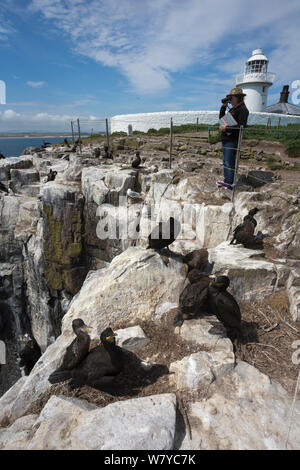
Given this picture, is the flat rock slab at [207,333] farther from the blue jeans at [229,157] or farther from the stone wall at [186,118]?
the stone wall at [186,118]

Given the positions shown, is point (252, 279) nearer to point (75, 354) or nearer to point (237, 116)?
point (75, 354)

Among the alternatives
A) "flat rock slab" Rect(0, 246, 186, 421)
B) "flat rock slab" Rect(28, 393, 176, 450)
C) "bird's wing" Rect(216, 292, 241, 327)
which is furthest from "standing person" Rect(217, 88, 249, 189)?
Answer: "flat rock slab" Rect(28, 393, 176, 450)

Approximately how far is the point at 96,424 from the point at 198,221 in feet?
19.4

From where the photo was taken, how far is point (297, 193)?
7.17 m

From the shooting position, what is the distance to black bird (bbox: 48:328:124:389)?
3158 mm

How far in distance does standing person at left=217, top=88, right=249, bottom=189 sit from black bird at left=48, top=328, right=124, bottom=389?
226 inches

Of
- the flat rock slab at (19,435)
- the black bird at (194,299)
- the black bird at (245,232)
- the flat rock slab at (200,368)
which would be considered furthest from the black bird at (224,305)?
the flat rock slab at (19,435)

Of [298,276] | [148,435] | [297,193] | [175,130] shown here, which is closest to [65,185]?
[297,193]

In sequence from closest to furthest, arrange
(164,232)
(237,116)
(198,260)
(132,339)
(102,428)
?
(102,428) → (132,339) → (164,232) → (198,260) → (237,116)

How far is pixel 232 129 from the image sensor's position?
7352 millimetres

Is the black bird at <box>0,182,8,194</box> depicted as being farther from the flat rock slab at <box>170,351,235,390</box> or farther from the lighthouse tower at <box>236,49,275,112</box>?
the lighthouse tower at <box>236,49,275,112</box>

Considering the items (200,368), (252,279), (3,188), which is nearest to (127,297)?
(200,368)

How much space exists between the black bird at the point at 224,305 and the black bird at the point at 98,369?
1598 millimetres

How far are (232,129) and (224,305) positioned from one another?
217 inches
